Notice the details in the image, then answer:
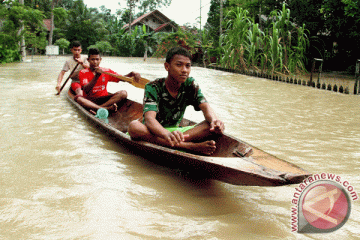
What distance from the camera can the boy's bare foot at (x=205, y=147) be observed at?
95.0 inches

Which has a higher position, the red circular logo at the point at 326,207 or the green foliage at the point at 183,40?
the green foliage at the point at 183,40

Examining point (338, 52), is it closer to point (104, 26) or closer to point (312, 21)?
point (312, 21)

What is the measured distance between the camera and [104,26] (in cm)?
2934

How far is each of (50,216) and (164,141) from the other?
0.96 metres

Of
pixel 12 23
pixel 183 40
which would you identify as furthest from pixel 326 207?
pixel 183 40

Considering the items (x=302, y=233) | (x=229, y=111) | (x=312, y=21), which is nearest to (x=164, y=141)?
(x=302, y=233)

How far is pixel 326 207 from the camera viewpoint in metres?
1.86

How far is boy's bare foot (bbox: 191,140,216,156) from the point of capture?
241 centimetres

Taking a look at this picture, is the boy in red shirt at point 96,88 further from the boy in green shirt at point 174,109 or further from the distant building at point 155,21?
the distant building at point 155,21

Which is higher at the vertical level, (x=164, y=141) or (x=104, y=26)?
(x=104, y=26)

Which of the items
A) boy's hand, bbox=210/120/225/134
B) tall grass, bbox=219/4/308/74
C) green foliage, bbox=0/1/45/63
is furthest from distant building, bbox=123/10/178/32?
boy's hand, bbox=210/120/225/134

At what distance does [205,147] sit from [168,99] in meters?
0.56

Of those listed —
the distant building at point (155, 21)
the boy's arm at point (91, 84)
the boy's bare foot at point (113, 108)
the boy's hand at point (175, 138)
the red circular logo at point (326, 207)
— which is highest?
the distant building at point (155, 21)

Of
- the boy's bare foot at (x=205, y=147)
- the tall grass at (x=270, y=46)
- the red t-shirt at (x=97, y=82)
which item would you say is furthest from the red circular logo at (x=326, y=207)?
the tall grass at (x=270, y=46)
